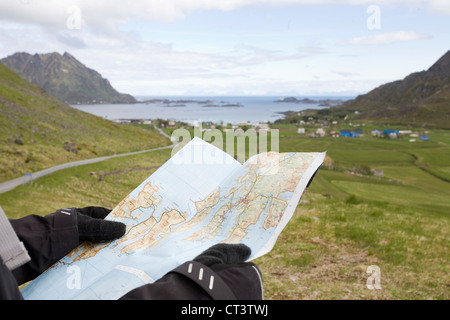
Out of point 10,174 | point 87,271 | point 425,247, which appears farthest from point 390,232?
point 10,174

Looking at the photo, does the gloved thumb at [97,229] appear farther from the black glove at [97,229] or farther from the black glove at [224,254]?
the black glove at [224,254]

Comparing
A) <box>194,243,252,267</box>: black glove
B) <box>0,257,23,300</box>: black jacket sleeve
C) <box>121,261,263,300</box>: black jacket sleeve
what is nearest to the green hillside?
<box>0,257,23,300</box>: black jacket sleeve

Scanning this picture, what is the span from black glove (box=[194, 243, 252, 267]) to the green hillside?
37.4 m

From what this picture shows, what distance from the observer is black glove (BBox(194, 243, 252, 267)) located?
1.89 meters

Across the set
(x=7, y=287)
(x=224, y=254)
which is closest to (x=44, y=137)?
(x=7, y=287)

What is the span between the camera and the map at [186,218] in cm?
227

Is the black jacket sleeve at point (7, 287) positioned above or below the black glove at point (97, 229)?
above

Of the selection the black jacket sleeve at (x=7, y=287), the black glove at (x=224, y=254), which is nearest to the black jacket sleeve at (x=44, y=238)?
the black jacket sleeve at (x=7, y=287)

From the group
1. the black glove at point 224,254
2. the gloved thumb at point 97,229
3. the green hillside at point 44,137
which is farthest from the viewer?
the green hillside at point 44,137

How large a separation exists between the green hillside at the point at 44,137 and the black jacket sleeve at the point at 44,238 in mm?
36220

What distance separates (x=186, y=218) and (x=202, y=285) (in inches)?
54.0

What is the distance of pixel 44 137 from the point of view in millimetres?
55500

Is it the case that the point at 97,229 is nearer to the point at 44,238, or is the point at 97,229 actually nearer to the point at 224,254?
the point at 44,238
